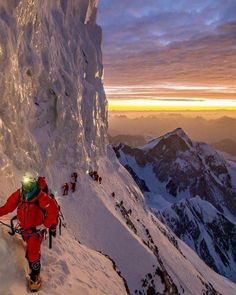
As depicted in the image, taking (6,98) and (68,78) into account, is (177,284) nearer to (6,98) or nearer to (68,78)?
(68,78)

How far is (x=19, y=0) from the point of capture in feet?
75.3

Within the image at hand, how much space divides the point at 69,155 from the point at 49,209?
2785 cm

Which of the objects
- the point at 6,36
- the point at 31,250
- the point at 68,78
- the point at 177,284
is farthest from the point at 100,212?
the point at 31,250

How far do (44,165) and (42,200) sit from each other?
68.3ft

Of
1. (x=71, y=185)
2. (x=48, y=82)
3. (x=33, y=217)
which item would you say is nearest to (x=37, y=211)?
(x=33, y=217)

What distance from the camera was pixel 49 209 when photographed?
9039 mm

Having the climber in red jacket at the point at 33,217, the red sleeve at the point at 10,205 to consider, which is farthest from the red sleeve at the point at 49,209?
the red sleeve at the point at 10,205

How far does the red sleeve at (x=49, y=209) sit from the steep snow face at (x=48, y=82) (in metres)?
9.10

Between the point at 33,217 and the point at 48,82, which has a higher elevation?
the point at 48,82

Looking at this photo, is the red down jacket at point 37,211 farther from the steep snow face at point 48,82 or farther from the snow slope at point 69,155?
the steep snow face at point 48,82

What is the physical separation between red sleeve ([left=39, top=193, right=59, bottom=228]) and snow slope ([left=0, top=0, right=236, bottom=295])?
1.54 metres

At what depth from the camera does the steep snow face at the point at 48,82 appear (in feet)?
72.0

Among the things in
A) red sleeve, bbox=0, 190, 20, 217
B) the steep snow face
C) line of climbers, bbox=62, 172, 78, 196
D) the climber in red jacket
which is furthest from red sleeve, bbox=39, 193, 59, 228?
line of climbers, bbox=62, 172, 78, 196

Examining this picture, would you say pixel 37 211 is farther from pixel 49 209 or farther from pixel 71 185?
pixel 71 185
